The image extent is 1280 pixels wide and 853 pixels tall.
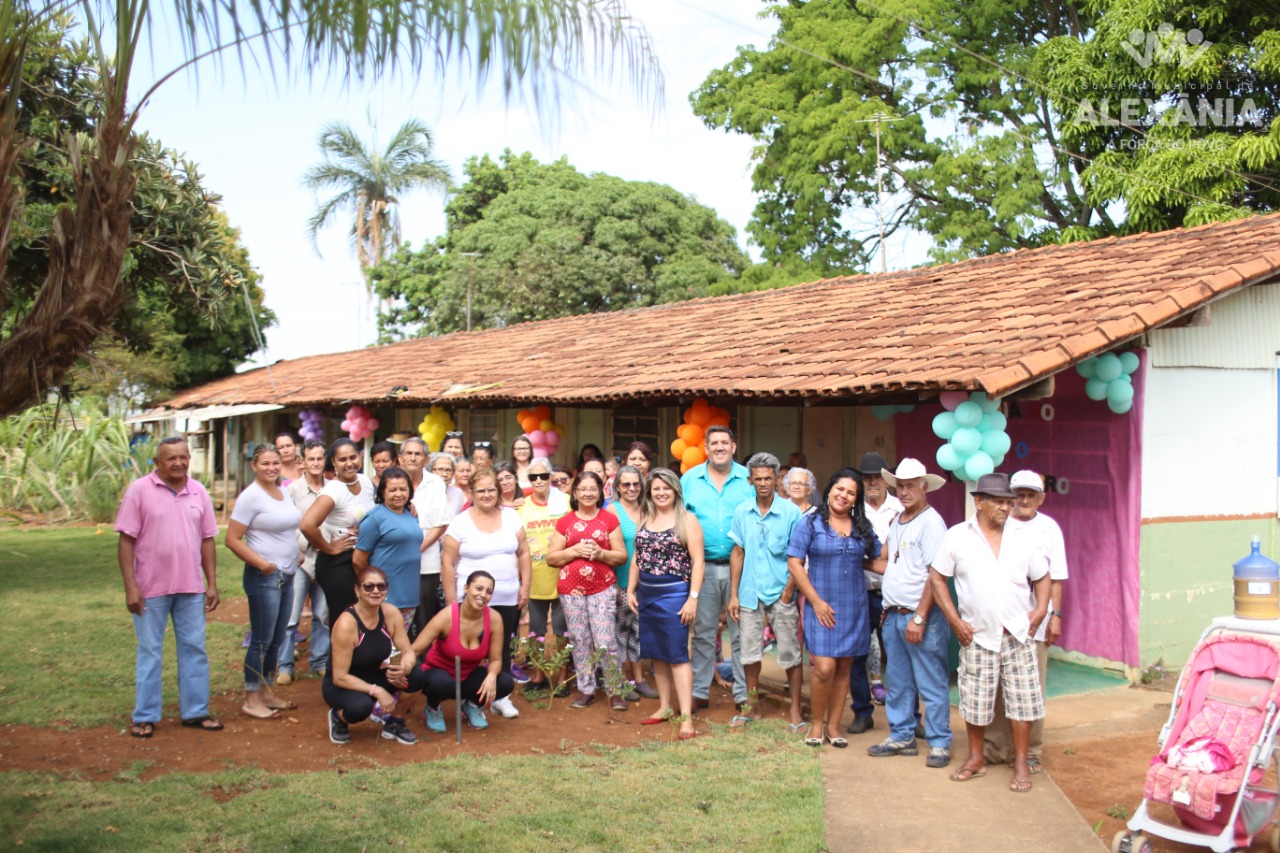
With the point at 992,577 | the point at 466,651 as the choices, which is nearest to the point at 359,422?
the point at 466,651

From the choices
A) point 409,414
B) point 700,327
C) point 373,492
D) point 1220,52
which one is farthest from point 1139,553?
point 409,414

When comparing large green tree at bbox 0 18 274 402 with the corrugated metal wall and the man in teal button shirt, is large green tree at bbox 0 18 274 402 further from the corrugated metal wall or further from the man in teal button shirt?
the corrugated metal wall

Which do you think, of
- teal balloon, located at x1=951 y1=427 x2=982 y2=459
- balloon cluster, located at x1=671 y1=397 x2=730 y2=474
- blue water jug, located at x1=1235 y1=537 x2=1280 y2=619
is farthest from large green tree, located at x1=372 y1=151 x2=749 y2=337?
blue water jug, located at x1=1235 y1=537 x2=1280 y2=619

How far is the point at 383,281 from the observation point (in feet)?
105

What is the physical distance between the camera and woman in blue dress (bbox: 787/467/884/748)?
6.30m

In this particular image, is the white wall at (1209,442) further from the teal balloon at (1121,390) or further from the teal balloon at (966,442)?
the teal balloon at (966,442)

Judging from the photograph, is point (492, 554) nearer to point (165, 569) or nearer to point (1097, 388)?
point (165, 569)

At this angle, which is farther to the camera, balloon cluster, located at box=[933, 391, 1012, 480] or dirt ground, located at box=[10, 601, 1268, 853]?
balloon cluster, located at box=[933, 391, 1012, 480]

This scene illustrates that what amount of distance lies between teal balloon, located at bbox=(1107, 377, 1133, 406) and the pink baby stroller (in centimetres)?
296

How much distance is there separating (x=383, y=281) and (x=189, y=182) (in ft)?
65.6

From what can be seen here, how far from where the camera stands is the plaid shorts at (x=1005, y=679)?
220 inches

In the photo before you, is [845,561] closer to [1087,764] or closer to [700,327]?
[1087,764]

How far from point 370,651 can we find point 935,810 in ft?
10.2

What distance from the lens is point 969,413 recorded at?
7.17 m
